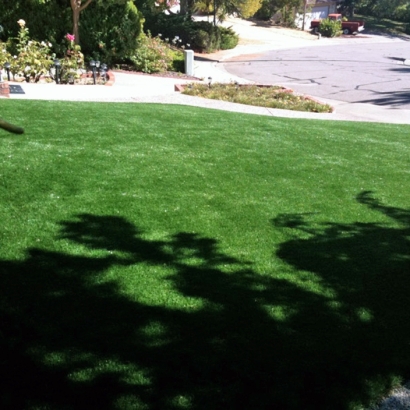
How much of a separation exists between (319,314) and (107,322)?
5.22 feet

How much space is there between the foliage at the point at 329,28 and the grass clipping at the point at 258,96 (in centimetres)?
3581

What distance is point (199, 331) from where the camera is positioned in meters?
4.23

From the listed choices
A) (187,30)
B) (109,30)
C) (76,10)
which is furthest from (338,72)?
(76,10)

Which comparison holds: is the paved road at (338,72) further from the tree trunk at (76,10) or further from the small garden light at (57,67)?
the small garden light at (57,67)

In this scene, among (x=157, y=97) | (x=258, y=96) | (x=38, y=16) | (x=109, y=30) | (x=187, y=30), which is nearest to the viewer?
(x=157, y=97)

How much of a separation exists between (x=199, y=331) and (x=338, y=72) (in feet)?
80.0

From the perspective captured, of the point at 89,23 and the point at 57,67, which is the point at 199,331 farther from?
the point at 89,23

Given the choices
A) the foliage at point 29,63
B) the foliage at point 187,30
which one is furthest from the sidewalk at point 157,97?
the foliage at point 187,30

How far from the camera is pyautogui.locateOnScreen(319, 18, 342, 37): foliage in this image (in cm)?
5103

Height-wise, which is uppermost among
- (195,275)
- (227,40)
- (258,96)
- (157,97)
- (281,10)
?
(195,275)

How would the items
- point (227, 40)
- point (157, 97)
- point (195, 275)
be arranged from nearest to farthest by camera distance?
1. point (195, 275)
2. point (157, 97)
3. point (227, 40)

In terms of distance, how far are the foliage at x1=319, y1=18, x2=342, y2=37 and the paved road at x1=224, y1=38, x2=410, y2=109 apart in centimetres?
1085

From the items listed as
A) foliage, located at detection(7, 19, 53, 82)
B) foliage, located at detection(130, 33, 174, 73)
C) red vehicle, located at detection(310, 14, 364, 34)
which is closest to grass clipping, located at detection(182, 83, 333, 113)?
foliage, located at detection(7, 19, 53, 82)

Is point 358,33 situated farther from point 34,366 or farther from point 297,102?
point 34,366
